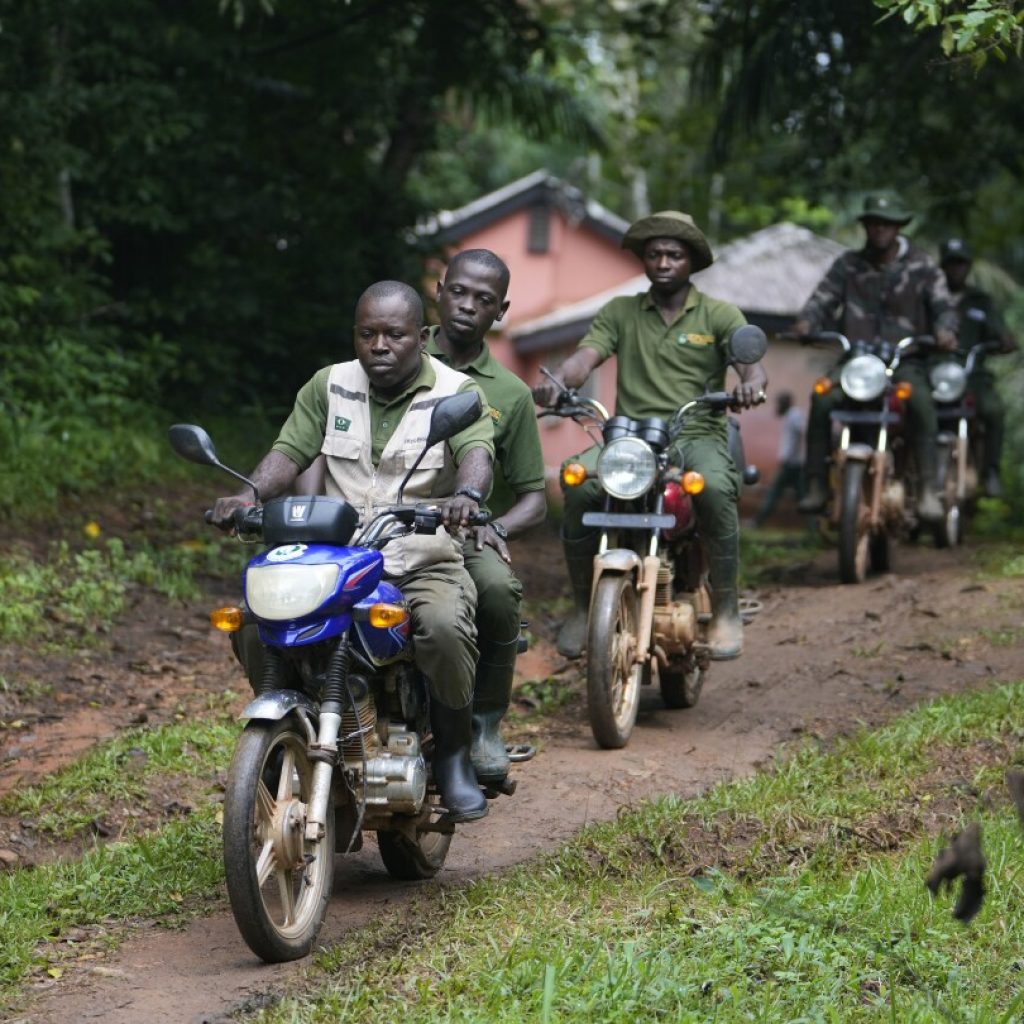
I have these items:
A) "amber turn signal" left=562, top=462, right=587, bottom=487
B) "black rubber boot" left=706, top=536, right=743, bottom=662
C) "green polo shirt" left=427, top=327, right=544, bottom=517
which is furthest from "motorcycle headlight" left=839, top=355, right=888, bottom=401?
"green polo shirt" left=427, top=327, right=544, bottom=517

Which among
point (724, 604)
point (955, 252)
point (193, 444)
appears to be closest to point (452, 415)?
point (193, 444)

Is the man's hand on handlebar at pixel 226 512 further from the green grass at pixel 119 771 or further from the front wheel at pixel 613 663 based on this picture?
the front wheel at pixel 613 663

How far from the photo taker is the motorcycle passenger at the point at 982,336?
1310 centimetres

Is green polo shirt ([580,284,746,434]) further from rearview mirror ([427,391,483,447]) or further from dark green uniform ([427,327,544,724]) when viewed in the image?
rearview mirror ([427,391,483,447])

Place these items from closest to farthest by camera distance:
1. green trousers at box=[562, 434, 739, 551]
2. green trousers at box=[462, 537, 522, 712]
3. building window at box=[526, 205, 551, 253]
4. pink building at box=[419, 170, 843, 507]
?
1. green trousers at box=[462, 537, 522, 712]
2. green trousers at box=[562, 434, 739, 551]
3. pink building at box=[419, 170, 843, 507]
4. building window at box=[526, 205, 551, 253]

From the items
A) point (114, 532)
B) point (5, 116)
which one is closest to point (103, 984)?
point (114, 532)

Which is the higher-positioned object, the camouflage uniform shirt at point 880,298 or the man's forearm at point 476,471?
Answer: the camouflage uniform shirt at point 880,298

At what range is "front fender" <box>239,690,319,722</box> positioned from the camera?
4.52 m

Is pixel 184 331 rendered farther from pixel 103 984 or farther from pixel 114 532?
pixel 103 984

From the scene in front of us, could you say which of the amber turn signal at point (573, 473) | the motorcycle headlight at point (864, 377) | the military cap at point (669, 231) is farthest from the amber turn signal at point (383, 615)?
the motorcycle headlight at point (864, 377)

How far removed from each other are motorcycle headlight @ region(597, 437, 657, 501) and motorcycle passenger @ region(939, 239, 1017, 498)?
6.22 metres

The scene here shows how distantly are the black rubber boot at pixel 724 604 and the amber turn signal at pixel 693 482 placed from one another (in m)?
0.45

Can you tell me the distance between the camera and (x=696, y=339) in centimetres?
789

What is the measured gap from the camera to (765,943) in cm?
446
